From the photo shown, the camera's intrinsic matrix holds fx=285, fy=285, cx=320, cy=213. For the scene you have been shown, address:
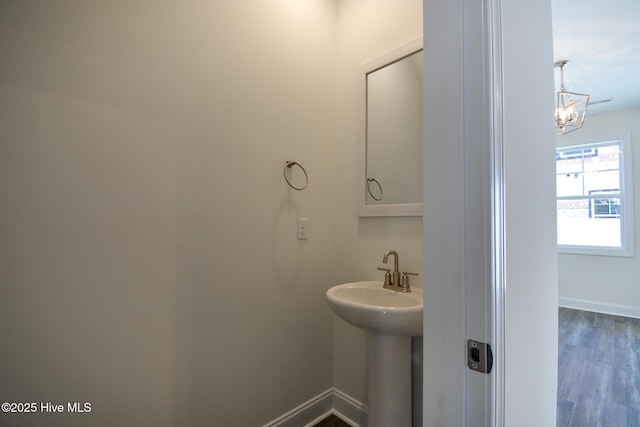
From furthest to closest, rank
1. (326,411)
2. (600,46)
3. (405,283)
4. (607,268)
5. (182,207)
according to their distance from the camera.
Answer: (607,268) < (600,46) < (326,411) < (405,283) < (182,207)

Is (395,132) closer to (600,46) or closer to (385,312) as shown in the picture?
(385,312)

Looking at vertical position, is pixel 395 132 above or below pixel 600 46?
below

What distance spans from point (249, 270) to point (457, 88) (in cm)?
117

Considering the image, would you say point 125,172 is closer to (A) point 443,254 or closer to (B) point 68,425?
(B) point 68,425

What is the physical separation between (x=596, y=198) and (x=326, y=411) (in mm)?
4498

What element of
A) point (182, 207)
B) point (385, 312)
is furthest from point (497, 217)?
point (182, 207)

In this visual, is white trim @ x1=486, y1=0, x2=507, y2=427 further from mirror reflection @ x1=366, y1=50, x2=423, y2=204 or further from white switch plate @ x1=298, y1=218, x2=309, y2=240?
white switch plate @ x1=298, y1=218, x2=309, y2=240

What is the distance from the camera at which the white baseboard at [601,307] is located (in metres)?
3.56

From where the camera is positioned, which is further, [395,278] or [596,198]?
[596,198]

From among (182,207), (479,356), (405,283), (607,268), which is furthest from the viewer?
(607,268)

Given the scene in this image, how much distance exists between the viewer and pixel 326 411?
5.64ft

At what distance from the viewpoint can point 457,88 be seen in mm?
600

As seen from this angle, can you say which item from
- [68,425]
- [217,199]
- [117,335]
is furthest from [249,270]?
[68,425]

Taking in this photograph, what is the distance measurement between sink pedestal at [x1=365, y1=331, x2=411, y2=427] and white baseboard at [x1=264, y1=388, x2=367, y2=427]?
0.35 meters
